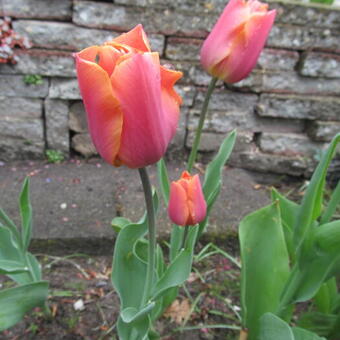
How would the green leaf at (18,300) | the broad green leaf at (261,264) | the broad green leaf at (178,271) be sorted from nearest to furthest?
the broad green leaf at (178,271) < the green leaf at (18,300) < the broad green leaf at (261,264)

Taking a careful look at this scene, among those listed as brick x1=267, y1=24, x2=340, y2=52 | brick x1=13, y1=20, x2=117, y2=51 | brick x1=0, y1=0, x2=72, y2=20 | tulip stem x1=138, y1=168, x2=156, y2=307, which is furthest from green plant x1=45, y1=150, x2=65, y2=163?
tulip stem x1=138, y1=168, x2=156, y2=307

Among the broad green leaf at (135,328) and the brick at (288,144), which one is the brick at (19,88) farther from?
the broad green leaf at (135,328)

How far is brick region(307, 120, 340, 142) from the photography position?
1.92m

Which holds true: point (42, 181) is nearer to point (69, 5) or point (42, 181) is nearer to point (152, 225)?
point (69, 5)

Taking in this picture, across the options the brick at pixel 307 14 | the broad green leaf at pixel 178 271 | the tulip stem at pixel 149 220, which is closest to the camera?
the tulip stem at pixel 149 220

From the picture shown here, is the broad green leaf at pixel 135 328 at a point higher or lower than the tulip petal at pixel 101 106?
lower

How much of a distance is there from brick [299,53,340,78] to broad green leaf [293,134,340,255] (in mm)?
1181

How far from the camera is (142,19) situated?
5.42 feet

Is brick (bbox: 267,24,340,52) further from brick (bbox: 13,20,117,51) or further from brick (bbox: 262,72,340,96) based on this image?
brick (bbox: 13,20,117,51)

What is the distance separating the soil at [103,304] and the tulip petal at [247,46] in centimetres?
70

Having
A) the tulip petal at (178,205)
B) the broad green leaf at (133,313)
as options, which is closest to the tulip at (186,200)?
the tulip petal at (178,205)

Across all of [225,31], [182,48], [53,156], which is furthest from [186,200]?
[53,156]

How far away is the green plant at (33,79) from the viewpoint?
1.70 m

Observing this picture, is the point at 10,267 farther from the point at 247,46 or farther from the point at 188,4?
the point at 188,4
